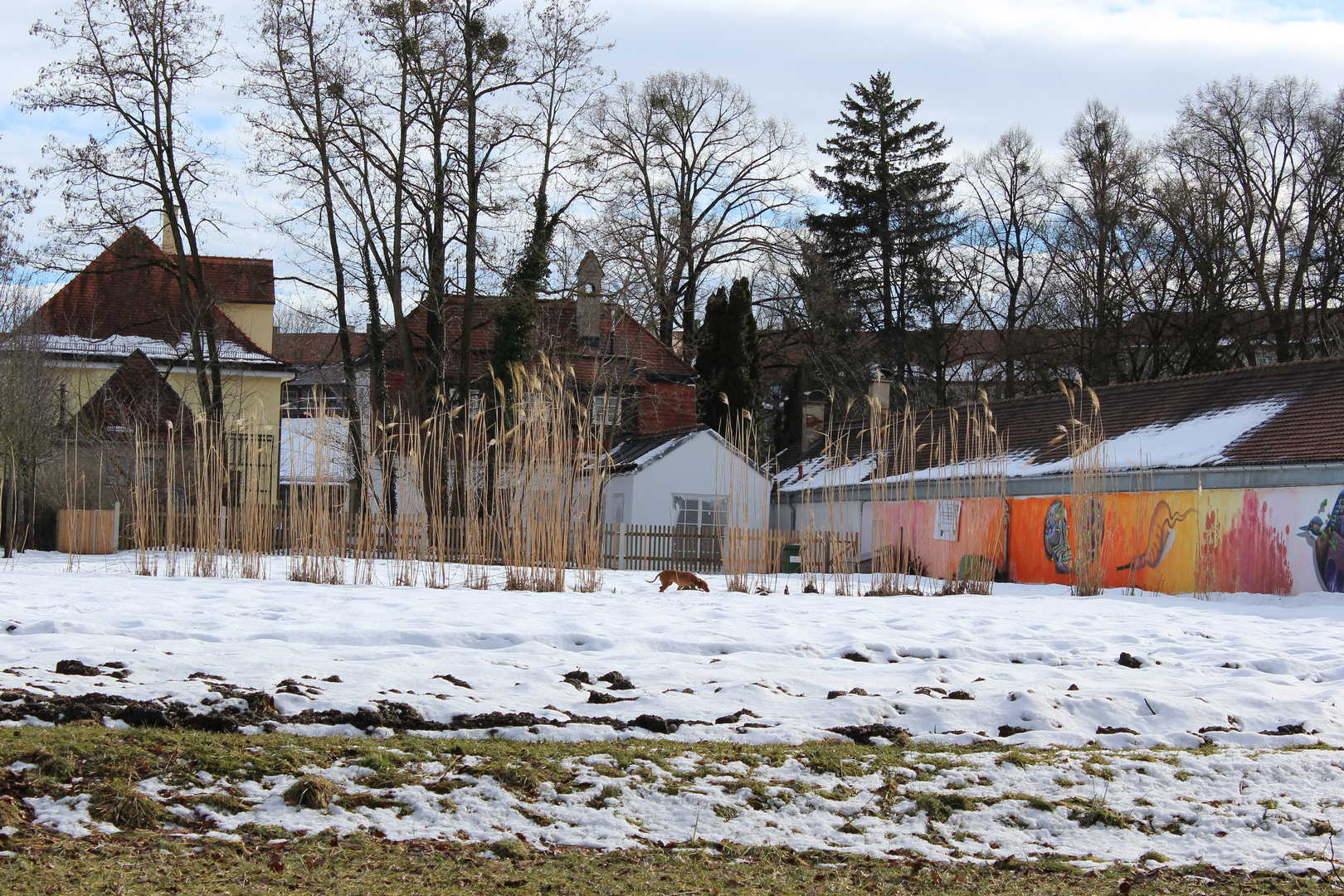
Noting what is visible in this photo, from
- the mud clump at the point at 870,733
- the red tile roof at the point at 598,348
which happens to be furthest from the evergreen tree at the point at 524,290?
the mud clump at the point at 870,733

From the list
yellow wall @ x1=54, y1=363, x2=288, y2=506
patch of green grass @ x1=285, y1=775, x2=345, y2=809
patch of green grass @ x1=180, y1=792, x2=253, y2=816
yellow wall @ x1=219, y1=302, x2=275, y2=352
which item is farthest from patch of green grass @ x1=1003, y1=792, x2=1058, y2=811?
yellow wall @ x1=219, y1=302, x2=275, y2=352

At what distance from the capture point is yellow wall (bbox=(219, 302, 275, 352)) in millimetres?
28469

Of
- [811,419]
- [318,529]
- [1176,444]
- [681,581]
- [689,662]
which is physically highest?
[811,419]

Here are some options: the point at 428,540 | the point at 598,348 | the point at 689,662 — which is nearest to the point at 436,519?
the point at 428,540

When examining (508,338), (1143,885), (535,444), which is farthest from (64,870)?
(508,338)

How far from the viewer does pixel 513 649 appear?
618 cm

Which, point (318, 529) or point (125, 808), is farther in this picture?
point (318, 529)

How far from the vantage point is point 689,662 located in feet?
20.1

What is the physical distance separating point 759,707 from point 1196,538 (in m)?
12.0

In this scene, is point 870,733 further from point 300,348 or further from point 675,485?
point 300,348

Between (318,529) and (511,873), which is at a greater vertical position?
(318,529)

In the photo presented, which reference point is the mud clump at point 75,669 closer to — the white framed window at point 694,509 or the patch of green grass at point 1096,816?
the patch of green grass at point 1096,816

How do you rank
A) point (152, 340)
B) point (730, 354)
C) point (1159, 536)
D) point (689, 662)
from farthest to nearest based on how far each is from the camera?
point (730, 354) → point (152, 340) → point (1159, 536) → point (689, 662)

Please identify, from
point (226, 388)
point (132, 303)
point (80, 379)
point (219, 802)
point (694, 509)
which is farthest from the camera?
point (132, 303)
